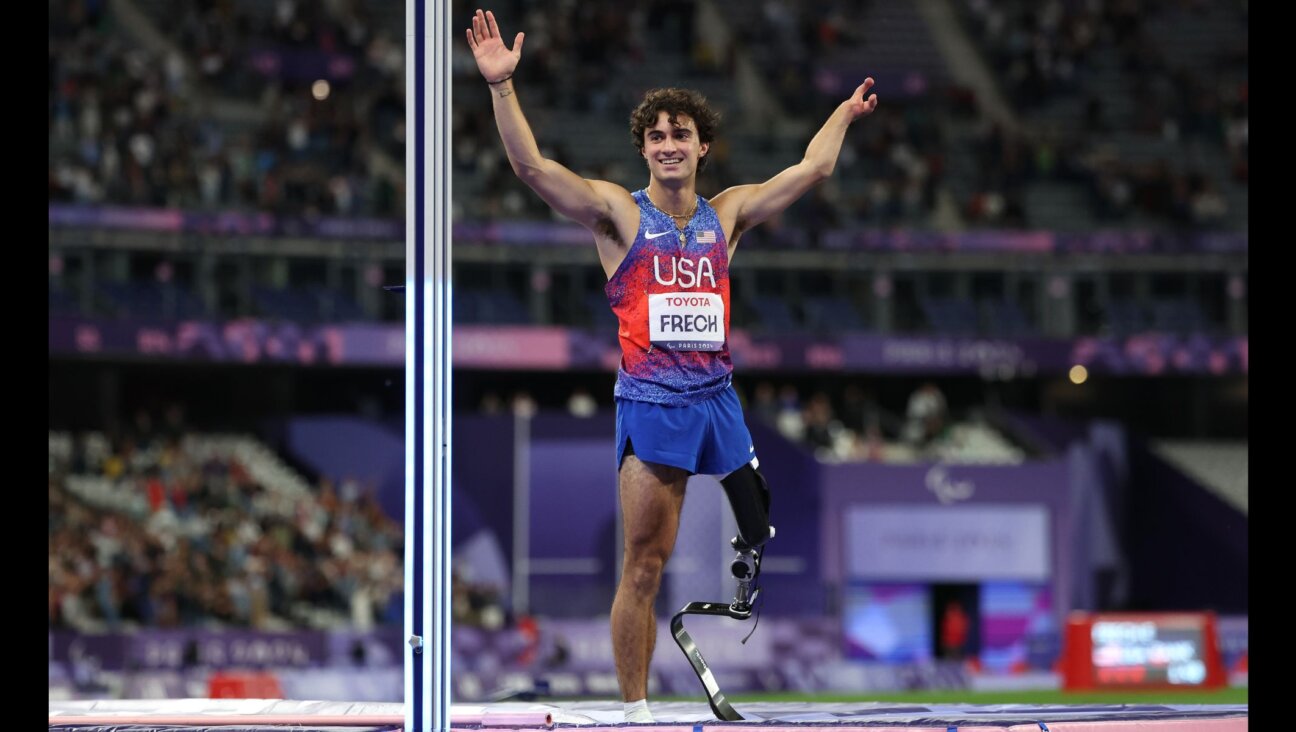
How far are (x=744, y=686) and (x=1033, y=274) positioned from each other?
925cm

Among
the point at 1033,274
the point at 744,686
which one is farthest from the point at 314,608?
the point at 1033,274

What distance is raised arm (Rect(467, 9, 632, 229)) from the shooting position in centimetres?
527

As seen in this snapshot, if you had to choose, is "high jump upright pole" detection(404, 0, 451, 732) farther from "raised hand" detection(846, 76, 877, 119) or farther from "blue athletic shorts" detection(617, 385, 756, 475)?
"raised hand" detection(846, 76, 877, 119)

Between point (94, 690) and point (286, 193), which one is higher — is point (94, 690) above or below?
below

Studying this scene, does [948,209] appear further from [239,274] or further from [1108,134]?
[239,274]

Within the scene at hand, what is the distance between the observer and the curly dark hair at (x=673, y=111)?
5.81 metres

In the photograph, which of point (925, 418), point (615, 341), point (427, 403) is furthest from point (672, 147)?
point (925, 418)

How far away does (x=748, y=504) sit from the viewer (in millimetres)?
5961

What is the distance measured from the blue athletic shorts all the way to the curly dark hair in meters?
0.97

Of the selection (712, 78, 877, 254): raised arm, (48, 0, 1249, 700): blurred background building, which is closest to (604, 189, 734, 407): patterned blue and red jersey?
(712, 78, 877, 254): raised arm

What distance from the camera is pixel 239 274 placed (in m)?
22.8

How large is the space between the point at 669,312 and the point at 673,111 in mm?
748

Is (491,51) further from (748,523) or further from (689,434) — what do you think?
(748,523)

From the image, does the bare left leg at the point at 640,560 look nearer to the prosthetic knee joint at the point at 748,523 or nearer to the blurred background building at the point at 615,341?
the prosthetic knee joint at the point at 748,523
